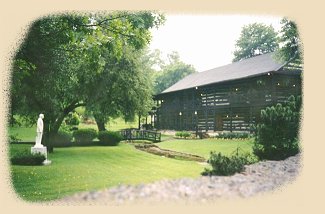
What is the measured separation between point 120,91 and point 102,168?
812 cm

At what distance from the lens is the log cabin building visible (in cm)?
867

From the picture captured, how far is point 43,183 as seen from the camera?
23.1ft

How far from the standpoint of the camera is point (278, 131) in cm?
830

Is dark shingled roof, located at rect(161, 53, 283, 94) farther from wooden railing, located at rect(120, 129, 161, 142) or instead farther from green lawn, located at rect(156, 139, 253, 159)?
green lawn, located at rect(156, 139, 253, 159)

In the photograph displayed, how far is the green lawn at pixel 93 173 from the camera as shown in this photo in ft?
21.7

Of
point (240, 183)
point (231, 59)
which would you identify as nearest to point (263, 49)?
point (231, 59)

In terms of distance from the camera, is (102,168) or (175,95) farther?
(175,95)

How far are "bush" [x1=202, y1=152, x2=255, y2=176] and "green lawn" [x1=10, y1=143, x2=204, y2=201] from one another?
36cm

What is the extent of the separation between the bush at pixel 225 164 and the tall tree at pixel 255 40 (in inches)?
116

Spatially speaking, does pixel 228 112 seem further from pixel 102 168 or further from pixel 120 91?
pixel 120 91

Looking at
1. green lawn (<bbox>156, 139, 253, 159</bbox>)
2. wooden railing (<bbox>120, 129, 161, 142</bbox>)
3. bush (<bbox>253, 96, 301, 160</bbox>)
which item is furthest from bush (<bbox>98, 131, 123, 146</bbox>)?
bush (<bbox>253, 96, 301, 160</bbox>)

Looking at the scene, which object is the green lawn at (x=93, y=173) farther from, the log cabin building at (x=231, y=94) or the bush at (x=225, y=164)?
the log cabin building at (x=231, y=94)

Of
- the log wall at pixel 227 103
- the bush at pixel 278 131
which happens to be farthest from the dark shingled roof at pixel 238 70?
the bush at pixel 278 131

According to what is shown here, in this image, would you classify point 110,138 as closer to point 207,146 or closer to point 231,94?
point 207,146
